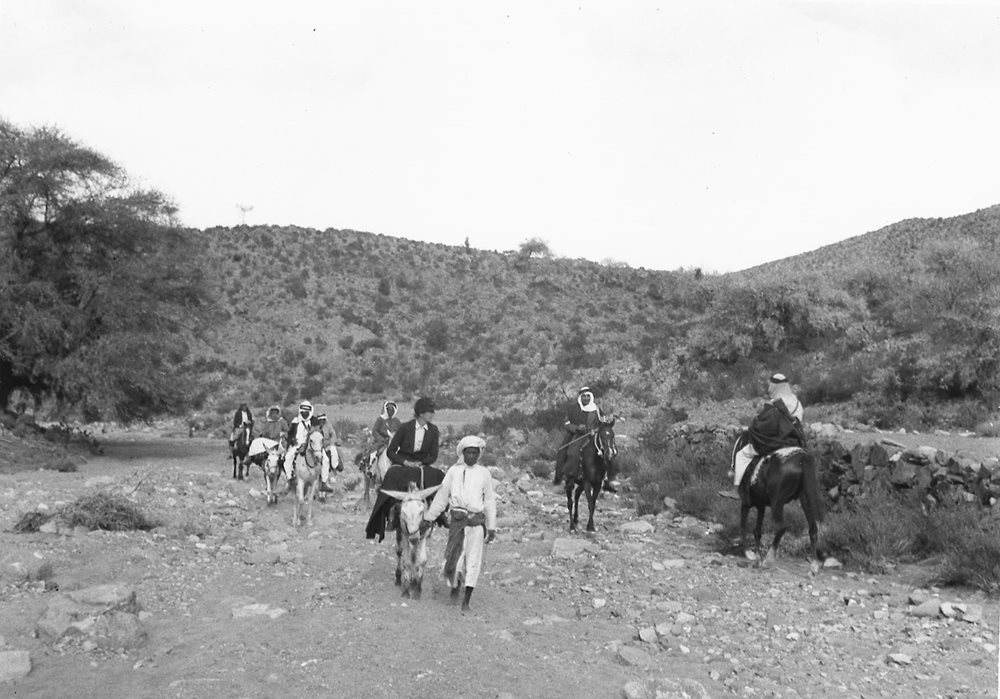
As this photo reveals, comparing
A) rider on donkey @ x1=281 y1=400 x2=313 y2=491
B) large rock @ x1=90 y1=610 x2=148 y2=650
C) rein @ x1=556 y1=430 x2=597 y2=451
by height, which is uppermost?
rein @ x1=556 y1=430 x2=597 y2=451

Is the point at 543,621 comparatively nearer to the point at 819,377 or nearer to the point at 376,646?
the point at 376,646

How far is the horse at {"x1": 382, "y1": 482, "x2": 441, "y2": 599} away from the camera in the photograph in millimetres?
9164

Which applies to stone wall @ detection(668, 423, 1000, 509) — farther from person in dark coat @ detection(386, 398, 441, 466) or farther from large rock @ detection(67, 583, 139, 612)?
large rock @ detection(67, 583, 139, 612)

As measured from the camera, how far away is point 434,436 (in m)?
9.57

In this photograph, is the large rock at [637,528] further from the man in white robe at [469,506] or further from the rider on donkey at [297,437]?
the man in white robe at [469,506]

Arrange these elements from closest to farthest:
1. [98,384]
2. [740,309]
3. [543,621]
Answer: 1. [543,621]
2. [98,384]
3. [740,309]

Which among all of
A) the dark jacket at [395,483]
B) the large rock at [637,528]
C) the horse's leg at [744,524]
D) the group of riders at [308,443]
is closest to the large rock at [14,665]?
the dark jacket at [395,483]

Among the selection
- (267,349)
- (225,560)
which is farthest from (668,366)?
(267,349)

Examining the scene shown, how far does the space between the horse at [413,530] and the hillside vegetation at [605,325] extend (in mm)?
14167

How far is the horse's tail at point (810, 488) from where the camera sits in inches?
429

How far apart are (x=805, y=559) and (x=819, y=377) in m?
12.8

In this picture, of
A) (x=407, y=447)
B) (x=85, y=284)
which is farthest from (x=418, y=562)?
Result: (x=85, y=284)

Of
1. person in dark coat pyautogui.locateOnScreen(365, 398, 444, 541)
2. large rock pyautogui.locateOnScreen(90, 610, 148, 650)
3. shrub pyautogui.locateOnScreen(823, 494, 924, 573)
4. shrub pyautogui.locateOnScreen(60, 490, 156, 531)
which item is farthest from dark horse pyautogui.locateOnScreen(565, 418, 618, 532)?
large rock pyautogui.locateOnScreen(90, 610, 148, 650)

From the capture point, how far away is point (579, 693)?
6.79 metres
